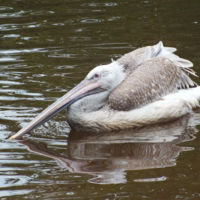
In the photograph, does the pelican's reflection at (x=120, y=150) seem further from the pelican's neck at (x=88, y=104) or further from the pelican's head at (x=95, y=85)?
the pelican's head at (x=95, y=85)

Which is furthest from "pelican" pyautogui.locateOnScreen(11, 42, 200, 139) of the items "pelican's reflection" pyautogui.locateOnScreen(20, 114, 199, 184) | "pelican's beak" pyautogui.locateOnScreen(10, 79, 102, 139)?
"pelican's reflection" pyautogui.locateOnScreen(20, 114, 199, 184)

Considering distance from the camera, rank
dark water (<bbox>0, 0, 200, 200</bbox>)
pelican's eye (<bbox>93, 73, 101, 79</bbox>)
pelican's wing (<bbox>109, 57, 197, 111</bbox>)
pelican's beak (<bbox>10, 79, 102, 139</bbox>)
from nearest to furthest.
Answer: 1. dark water (<bbox>0, 0, 200, 200</bbox>)
2. pelican's beak (<bbox>10, 79, 102, 139</bbox>)
3. pelican's wing (<bbox>109, 57, 197, 111</bbox>)
4. pelican's eye (<bbox>93, 73, 101, 79</bbox>)

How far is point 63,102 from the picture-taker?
220 inches

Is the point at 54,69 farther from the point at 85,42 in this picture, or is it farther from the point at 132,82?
the point at 132,82

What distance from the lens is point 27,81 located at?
7.03m

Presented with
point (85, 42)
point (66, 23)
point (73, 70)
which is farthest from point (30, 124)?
point (66, 23)

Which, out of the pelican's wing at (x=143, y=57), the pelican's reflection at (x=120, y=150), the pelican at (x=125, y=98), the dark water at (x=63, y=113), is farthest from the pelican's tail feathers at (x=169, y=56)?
the pelican's reflection at (x=120, y=150)

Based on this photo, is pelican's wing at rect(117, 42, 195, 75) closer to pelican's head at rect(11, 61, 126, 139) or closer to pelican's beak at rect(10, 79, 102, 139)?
pelican's head at rect(11, 61, 126, 139)

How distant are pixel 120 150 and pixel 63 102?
2.84 ft

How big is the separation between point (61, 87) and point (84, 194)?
2904mm

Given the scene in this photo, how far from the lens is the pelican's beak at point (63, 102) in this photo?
17.8ft

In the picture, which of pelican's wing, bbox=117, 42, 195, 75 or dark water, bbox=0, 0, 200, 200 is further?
pelican's wing, bbox=117, 42, 195, 75

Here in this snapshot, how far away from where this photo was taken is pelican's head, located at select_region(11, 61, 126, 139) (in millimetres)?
5605

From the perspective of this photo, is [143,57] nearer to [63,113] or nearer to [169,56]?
[169,56]
